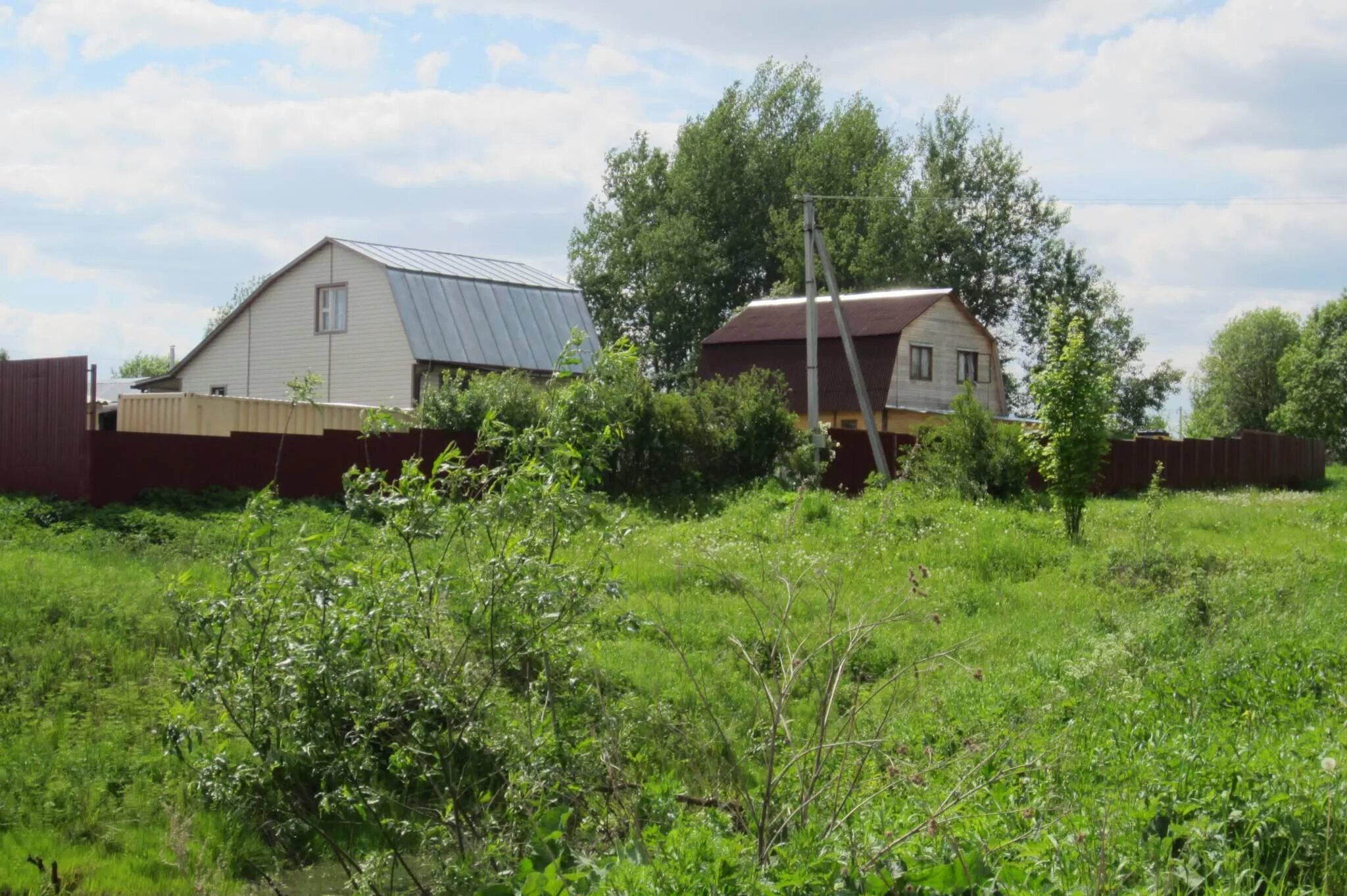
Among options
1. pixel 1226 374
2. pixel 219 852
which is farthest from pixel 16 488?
pixel 1226 374

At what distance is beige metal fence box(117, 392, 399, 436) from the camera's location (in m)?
21.7

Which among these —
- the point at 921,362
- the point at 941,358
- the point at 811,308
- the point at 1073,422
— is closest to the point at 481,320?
the point at 811,308

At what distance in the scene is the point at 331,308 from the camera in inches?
1334

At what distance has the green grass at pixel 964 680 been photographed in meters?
5.57

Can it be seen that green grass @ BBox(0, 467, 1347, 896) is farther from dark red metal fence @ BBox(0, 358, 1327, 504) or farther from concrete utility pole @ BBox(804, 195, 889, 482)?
concrete utility pole @ BBox(804, 195, 889, 482)

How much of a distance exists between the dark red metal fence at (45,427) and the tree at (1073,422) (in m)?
13.4

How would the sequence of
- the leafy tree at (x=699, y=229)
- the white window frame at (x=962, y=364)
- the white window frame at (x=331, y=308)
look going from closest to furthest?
1. the white window frame at (x=331, y=308)
2. the white window frame at (x=962, y=364)
3. the leafy tree at (x=699, y=229)

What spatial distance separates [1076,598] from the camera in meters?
14.8

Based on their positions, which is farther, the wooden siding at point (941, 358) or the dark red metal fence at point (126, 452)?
the wooden siding at point (941, 358)

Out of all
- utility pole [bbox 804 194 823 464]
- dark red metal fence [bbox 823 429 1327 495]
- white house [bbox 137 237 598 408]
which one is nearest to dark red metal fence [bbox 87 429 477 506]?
→ utility pole [bbox 804 194 823 464]

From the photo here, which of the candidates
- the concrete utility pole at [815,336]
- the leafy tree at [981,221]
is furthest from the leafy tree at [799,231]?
the concrete utility pole at [815,336]

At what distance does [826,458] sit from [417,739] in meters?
19.3

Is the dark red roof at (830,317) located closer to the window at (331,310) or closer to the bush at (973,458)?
the window at (331,310)

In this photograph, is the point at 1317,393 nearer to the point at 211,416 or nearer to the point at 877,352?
the point at 877,352
